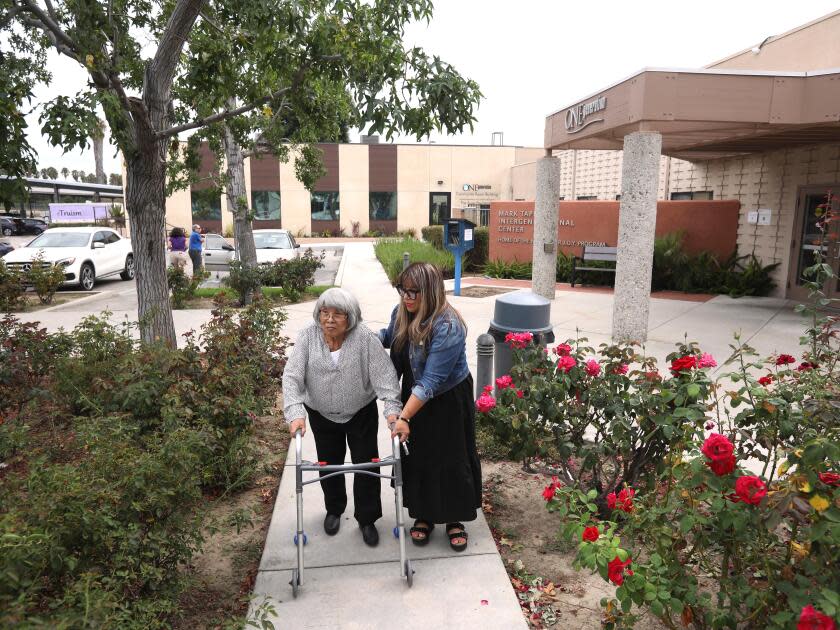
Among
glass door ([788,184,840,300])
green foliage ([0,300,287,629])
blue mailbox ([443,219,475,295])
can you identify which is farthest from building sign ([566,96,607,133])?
green foliage ([0,300,287,629])

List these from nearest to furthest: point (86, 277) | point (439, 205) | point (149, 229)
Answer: point (149, 229) < point (86, 277) < point (439, 205)

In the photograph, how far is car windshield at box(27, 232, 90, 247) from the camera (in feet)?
51.3

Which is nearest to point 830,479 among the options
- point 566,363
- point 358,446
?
point 566,363

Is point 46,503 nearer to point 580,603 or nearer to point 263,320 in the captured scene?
point 580,603

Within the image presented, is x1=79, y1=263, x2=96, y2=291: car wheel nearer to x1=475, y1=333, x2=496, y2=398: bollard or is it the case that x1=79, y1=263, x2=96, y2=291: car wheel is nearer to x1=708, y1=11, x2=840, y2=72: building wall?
x1=475, y1=333, x2=496, y2=398: bollard

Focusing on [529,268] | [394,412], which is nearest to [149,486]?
[394,412]

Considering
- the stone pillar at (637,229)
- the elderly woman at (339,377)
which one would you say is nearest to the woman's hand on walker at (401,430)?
the elderly woman at (339,377)

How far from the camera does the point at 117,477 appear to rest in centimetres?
264

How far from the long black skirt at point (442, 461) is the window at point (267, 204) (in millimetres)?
37424

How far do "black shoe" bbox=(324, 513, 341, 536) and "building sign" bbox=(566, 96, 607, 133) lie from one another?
779cm

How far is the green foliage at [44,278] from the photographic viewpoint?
11.8m

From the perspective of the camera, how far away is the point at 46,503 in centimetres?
217

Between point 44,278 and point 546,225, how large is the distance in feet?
32.2

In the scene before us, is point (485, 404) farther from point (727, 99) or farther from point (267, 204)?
point (267, 204)
